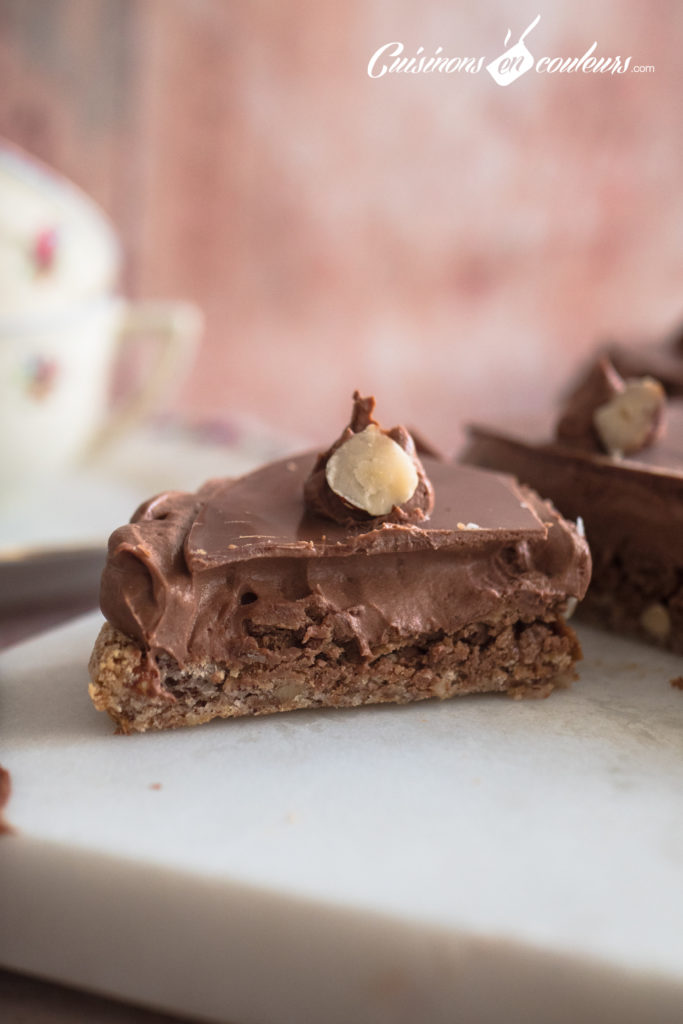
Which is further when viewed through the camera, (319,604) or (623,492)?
(623,492)

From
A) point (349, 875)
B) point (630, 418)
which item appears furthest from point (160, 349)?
point (349, 875)

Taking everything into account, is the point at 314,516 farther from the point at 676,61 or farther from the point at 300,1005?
the point at 676,61

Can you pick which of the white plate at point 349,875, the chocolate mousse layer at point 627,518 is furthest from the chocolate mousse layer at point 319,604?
the chocolate mousse layer at point 627,518

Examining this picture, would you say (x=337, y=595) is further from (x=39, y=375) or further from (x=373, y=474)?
(x=39, y=375)

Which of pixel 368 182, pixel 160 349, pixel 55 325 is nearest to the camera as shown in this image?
pixel 55 325

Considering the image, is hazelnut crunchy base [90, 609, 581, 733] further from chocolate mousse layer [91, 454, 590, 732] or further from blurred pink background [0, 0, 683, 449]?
blurred pink background [0, 0, 683, 449]

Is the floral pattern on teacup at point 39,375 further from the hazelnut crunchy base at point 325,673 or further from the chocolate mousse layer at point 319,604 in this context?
the hazelnut crunchy base at point 325,673
